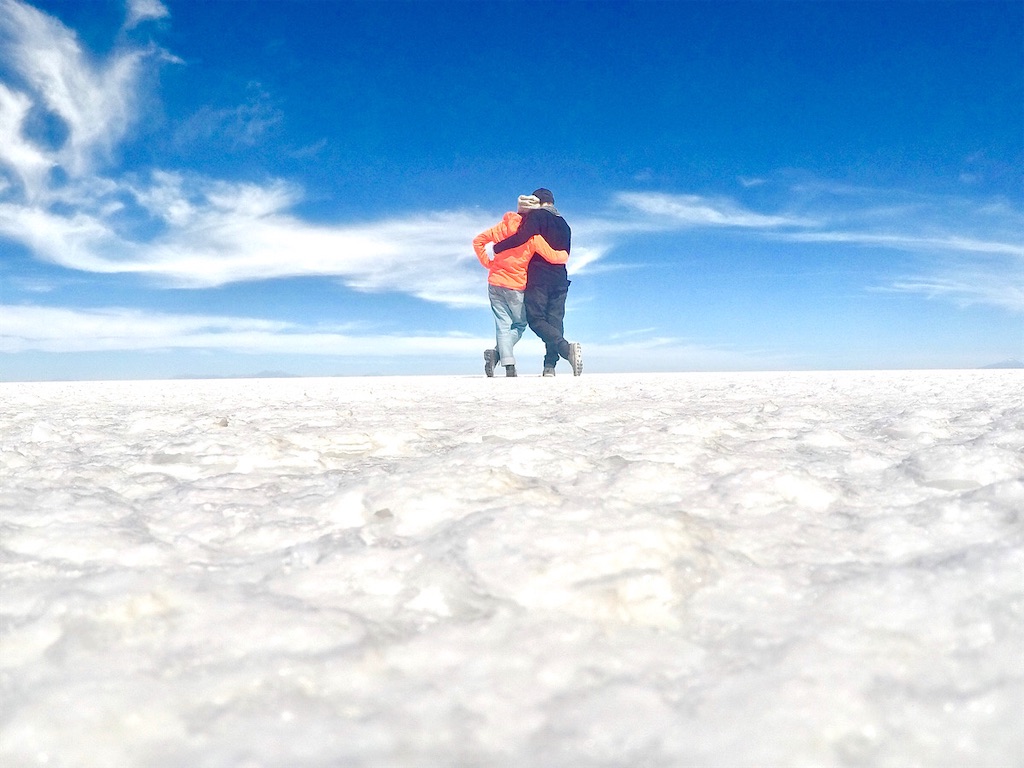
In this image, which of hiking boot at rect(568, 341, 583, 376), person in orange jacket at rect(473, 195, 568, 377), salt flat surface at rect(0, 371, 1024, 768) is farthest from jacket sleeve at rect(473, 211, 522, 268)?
salt flat surface at rect(0, 371, 1024, 768)

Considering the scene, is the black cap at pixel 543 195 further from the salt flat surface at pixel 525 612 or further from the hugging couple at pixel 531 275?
the salt flat surface at pixel 525 612

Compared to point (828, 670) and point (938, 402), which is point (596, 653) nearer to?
point (828, 670)

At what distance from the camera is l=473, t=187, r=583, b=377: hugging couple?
11.0 metres

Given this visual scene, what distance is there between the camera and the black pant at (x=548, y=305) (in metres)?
11.2

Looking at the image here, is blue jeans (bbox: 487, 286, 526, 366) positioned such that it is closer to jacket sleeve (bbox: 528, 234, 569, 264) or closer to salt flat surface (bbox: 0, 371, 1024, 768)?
jacket sleeve (bbox: 528, 234, 569, 264)

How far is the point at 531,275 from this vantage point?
1118cm

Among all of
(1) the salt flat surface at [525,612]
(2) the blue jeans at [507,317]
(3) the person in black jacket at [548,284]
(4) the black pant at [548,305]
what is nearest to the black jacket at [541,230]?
(3) the person in black jacket at [548,284]

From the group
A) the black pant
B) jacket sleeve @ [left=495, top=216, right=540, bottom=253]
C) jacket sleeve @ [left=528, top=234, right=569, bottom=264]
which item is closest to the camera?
jacket sleeve @ [left=495, top=216, right=540, bottom=253]

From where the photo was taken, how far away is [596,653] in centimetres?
111

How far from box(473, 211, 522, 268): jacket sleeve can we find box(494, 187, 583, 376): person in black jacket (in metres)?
0.12

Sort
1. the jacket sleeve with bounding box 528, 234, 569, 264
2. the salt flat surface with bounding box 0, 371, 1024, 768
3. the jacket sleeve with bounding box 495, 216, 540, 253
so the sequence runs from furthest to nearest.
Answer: the jacket sleeve with bounding box 528, 234, 569, 264, the jacket sleeve with bounding box 495, 216, 540, 253, the salt flat surface with bounding box 0, 371, 1024, 768

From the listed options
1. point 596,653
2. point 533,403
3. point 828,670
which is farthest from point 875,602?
point 533,403

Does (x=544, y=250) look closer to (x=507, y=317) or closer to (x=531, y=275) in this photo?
(x=531, y=275)

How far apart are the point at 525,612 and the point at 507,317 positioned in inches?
408
